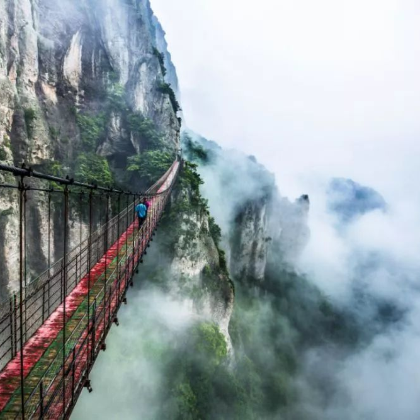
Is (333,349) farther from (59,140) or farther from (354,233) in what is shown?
(354,233)

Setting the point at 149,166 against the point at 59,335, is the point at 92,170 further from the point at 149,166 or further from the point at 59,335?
the point at 59,335

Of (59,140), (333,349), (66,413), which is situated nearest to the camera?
(66,413)

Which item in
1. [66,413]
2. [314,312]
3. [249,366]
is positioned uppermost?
[66,413]

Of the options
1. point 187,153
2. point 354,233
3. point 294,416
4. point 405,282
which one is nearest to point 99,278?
point 294,416

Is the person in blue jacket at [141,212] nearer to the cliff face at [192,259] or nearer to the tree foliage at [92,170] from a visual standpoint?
the tree foliage at [92,170]

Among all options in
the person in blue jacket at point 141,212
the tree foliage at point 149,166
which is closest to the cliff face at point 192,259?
the tree foliage at point 149,166

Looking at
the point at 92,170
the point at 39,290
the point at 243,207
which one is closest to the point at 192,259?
the point at 92,170

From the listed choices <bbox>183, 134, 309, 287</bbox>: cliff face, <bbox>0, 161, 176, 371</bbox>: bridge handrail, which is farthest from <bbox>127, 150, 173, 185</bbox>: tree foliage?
<bbox>183, 134, 309, 287</bbox>: cliff face

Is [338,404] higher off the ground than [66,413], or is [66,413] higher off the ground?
[66,413]
